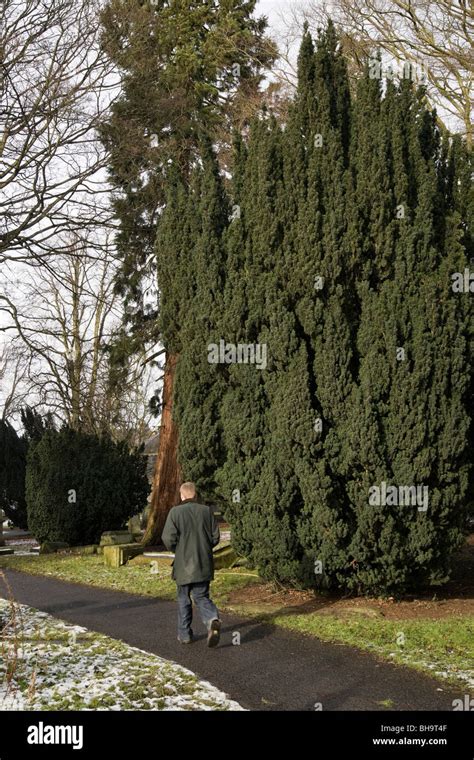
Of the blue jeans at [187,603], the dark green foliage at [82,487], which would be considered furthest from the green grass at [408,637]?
the dark green foliage at [82,487]

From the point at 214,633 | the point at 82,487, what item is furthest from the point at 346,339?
the point at 82,487

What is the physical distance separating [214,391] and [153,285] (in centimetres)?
796

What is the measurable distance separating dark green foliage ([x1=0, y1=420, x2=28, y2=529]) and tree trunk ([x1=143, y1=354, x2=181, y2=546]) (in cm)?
1100

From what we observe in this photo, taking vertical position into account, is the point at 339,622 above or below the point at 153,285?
below

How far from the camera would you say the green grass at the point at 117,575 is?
11258mm

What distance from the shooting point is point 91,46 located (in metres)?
13.1

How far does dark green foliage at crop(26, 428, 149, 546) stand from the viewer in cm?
1845

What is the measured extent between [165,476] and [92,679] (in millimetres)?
10341

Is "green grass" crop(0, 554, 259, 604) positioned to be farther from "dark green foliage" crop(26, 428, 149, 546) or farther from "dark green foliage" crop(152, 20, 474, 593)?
"dark green foliage" crop(152, 20, 474, 593)

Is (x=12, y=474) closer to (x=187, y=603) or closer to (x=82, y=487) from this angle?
(x=82, y=487)

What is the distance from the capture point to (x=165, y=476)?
1645 cm
